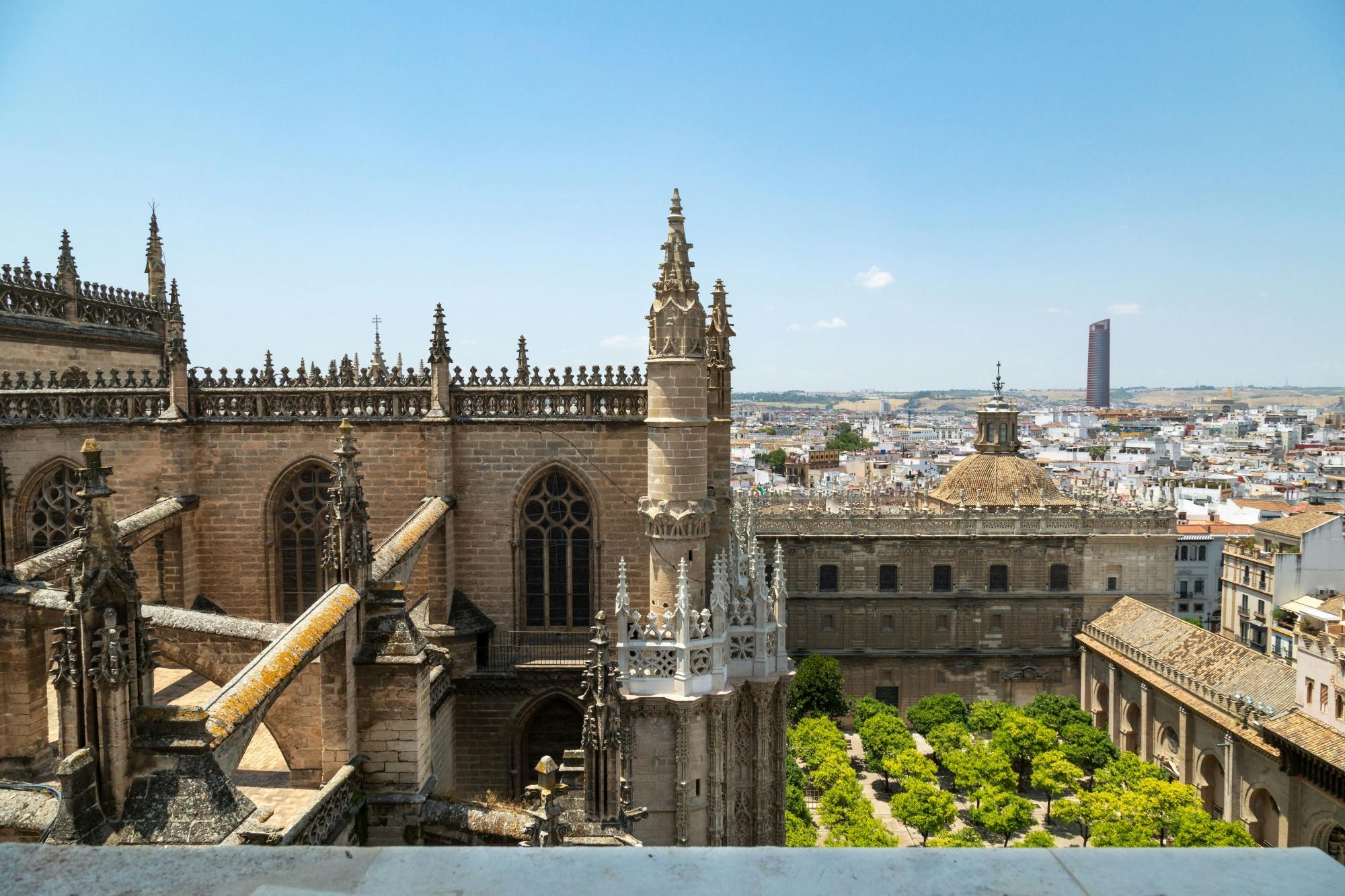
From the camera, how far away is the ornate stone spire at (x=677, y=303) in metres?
15.6

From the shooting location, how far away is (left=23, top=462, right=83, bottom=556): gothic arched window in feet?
57.5

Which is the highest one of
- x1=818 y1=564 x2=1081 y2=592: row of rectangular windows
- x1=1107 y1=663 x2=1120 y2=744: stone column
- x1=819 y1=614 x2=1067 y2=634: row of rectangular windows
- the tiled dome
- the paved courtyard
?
the tiled dome

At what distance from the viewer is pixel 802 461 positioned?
125750mm

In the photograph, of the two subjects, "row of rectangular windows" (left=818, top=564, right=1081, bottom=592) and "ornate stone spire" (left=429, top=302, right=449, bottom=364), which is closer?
"ornate stone spire" (left=429, top=302, right=449, bottom=364)

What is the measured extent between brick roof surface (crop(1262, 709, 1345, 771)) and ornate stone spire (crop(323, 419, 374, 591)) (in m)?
29.8

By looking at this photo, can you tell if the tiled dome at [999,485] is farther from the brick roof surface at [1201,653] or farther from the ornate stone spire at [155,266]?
the ornate stone spire at [155,266]

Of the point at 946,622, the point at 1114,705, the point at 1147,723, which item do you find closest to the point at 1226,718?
the point at 1147,723

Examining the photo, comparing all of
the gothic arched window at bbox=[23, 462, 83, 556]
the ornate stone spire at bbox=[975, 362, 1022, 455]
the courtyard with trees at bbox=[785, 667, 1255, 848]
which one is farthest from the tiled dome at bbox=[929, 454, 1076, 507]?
the gothic arched window at bbox=[23, 462, 83, 556]

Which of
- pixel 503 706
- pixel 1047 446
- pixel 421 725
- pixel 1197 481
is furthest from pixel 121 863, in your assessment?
pixel 1047 446

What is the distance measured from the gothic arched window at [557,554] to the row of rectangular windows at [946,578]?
3266 cm

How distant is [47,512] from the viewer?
57.8 ft

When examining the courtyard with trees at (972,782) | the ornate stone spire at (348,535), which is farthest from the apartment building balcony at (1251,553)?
the ornate stone spire at (348,535)

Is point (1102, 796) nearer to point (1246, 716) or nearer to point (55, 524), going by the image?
point (1246, 716)

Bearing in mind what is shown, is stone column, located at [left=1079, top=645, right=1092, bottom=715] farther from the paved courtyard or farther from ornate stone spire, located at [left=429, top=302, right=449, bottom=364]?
ornate stone spire, located at [left=429, top=302, right=449, bottom=364]
